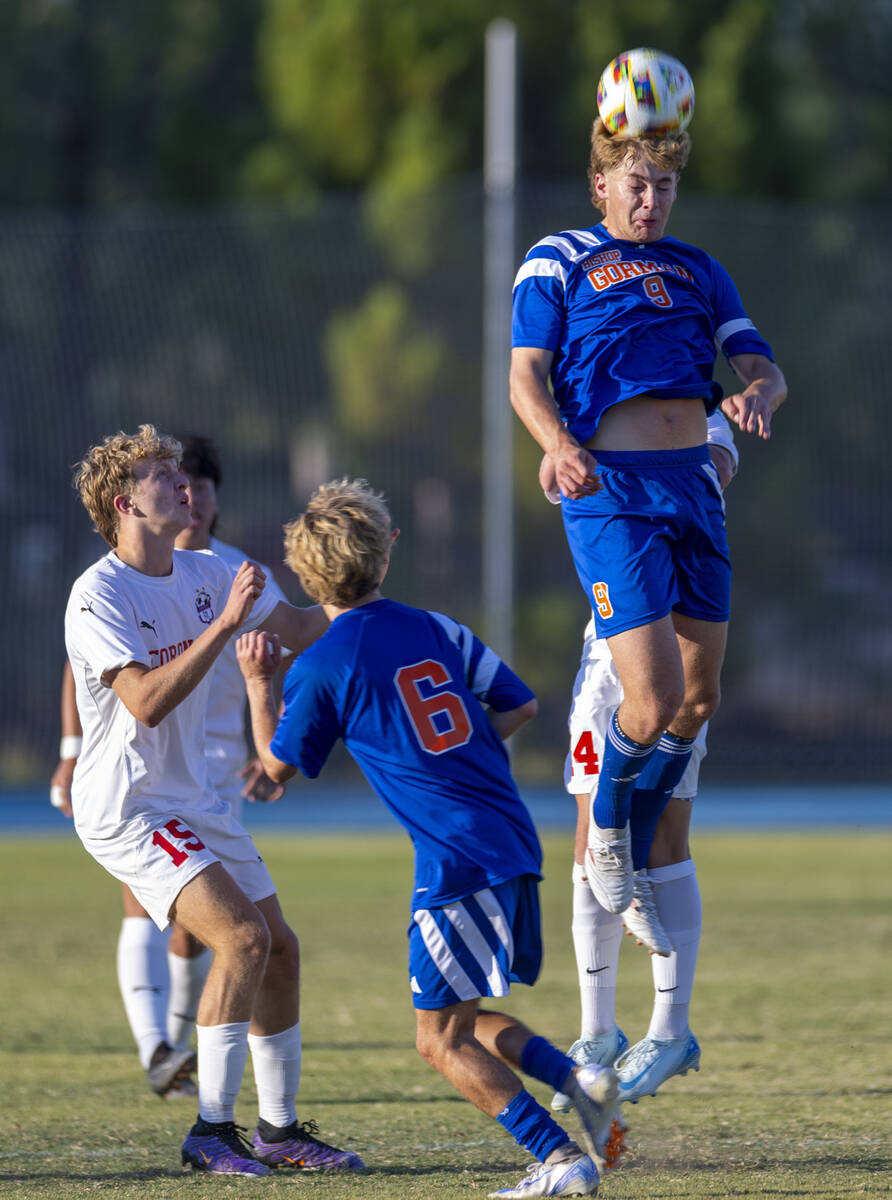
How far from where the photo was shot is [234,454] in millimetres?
19328

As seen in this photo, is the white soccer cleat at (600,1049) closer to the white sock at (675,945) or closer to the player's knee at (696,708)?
the white sock at (675,945)

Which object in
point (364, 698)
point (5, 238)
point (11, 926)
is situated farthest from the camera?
point (5, 238)

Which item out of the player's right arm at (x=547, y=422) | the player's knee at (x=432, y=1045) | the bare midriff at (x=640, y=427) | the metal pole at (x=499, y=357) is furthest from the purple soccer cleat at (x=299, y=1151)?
the metal pole at (x=499, y=357)

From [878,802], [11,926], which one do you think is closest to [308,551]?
[11,926]

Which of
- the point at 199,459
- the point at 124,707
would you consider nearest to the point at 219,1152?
the point at 124,707

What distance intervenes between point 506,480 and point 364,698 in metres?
14.7

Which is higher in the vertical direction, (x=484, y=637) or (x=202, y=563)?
(x=202, y=563)

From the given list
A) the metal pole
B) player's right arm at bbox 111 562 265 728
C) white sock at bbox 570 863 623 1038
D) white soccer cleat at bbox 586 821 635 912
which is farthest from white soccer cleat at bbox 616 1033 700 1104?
the metal pole

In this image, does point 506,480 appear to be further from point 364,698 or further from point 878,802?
point 364,698

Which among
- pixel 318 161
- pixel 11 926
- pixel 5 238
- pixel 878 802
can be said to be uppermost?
pixel 318 161

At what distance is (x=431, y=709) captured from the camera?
Result: 13.4 feet

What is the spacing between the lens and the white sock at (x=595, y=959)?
4984 millimetres

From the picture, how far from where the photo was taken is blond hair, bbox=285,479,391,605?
13.6ft

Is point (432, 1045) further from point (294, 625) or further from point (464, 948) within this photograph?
point (294, 625)
